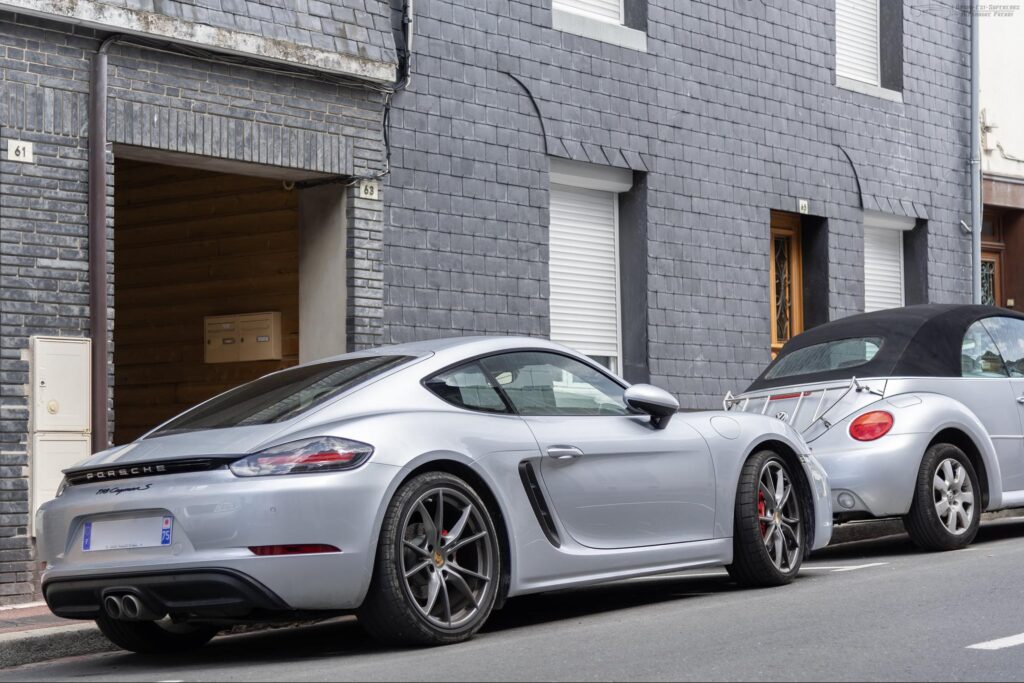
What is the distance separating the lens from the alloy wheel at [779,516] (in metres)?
8.59

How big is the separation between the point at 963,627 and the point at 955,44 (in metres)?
14.1

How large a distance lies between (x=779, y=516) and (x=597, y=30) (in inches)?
276

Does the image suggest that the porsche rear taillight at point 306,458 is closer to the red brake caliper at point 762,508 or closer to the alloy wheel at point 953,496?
the red brake caliper at point 762,508

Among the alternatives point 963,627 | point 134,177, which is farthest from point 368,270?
point 963,627

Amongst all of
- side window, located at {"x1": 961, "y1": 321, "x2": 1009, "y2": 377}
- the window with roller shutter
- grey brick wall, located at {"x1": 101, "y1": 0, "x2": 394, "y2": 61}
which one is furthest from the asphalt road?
the window with roller shutter

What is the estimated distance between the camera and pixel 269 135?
11547mm

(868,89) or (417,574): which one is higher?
(868,89)

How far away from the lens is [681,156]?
1530 cm

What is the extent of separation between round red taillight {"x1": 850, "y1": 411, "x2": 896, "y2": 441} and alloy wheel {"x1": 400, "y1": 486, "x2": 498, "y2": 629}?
12.8 ft

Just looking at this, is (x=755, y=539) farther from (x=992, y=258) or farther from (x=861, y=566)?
(x=992, y=258)

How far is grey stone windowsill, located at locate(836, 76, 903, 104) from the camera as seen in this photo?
57.8ft

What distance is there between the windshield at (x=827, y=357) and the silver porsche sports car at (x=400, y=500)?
2645mm

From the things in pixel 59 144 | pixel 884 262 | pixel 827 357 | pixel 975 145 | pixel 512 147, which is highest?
pixel 975 145

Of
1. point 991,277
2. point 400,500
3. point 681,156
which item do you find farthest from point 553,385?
point 991,277
